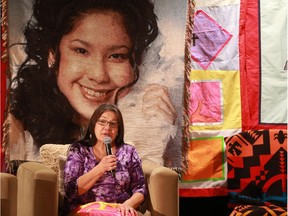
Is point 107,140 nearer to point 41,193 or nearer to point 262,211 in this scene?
point 41,193

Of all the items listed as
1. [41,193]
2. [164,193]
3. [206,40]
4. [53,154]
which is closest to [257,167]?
[164,193]

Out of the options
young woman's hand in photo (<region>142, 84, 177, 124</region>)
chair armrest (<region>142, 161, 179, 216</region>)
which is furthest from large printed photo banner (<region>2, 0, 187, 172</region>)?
chair armrest (<region>142, 161, 179, 216</region>)

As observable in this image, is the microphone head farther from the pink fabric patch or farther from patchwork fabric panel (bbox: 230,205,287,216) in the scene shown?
the pink fabric patch

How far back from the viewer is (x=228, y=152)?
327 centimetres

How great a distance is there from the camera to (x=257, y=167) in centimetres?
318

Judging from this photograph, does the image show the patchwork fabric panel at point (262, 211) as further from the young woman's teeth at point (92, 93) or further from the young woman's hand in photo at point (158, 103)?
the young woman's teeth at point (92, 93)

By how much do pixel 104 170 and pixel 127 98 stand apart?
817mm

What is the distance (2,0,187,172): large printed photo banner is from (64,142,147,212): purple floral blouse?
555mm

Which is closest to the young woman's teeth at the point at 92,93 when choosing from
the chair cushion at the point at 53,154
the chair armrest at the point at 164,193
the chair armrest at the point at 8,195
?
the chair cushion at the point at 53,154

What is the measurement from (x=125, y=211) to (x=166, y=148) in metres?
Answer: 0.92

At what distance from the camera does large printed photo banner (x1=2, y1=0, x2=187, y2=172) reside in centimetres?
331

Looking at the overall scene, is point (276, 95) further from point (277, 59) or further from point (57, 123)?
point (57, 123)

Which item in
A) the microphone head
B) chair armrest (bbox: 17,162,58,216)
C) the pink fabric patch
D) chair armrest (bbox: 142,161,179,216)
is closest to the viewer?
chair armrest (bbox: 17,162,58,216)

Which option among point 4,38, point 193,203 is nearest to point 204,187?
point 193,203
